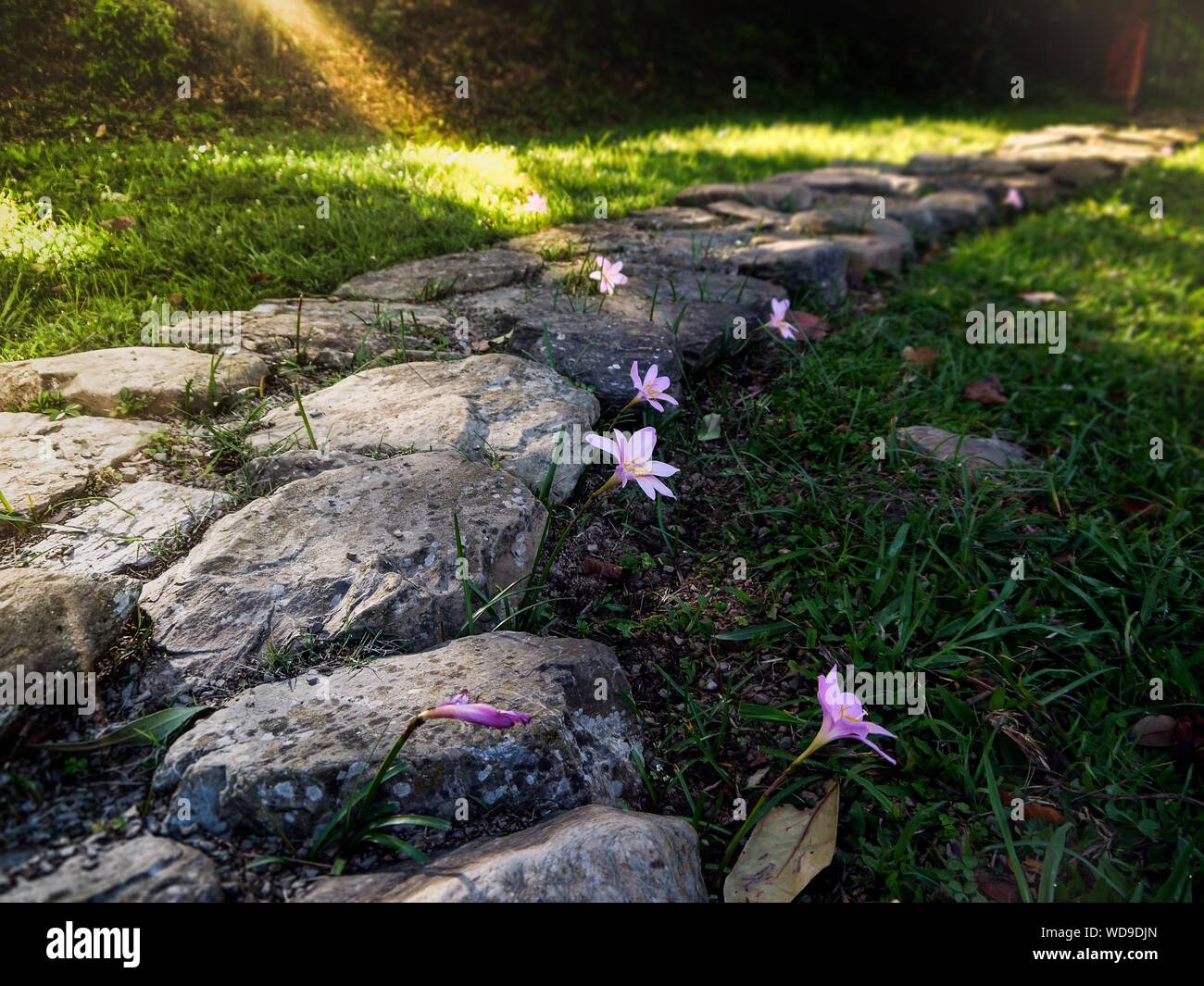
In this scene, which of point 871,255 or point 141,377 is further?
point 871,255

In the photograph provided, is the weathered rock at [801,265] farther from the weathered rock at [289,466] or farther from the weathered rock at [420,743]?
the weathered rock at [420,743]

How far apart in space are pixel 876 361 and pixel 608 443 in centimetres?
164

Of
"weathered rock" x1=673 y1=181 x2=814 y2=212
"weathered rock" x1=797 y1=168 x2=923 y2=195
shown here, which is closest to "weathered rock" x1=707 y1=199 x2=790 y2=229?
"weathered rock" x1=673 y1=181 x2=814 y2=212

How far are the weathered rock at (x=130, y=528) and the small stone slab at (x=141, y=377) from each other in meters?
0.29

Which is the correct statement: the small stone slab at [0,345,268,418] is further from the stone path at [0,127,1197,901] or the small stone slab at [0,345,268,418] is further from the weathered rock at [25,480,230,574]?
the weathered rock at [25,480,230,574]

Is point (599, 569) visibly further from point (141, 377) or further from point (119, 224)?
point (119, 224)

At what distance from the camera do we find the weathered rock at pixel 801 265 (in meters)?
3.19

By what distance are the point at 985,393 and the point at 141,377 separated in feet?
8.70

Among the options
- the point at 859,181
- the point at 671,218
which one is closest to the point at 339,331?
the point at 671,218

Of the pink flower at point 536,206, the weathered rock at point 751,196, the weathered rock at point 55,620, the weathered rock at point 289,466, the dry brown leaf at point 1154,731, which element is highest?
the weathered rock at point 751,196

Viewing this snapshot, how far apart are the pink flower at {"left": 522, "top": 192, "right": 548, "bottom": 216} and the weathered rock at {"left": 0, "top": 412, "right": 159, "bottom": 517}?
2.10 m

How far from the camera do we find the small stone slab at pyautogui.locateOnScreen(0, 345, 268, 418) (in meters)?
1.83

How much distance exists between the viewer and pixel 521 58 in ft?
20.5

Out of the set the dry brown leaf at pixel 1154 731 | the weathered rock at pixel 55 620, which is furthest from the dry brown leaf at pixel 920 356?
the weathered rock at pixel 55 620
